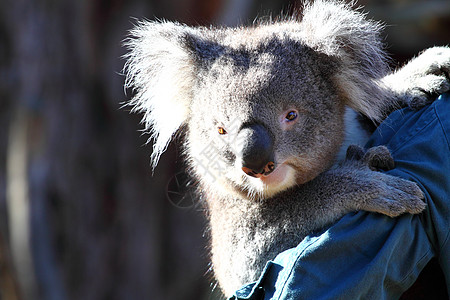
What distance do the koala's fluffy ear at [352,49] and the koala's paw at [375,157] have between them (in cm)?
17

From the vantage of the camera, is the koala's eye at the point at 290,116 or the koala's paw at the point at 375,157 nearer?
the koala's paw at the point at 375,157

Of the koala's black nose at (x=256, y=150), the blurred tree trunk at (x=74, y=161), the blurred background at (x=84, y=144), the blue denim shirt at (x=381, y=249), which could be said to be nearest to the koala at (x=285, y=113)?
the koala's black nose at (x=256, y=150)

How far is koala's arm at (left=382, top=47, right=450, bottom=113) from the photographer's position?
2.15 m

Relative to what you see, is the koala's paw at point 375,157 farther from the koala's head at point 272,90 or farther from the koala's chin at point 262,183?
the koala's chin at point 262,183

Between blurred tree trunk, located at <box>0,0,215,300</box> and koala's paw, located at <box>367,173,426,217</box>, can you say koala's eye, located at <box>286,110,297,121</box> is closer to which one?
koala's paw, located at <box>367,173,426,217</box>

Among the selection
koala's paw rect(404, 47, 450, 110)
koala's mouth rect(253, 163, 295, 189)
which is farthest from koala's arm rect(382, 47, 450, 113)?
koala's mouth rect(253, 163, 295, 189)

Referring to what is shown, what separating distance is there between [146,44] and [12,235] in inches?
143

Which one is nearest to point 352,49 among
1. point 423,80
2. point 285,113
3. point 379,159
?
point 423,80

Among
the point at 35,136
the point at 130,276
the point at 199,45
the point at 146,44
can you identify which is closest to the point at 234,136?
the point at 199,45

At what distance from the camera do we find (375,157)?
6.70 feet

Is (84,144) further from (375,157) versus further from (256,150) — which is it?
(375,157)

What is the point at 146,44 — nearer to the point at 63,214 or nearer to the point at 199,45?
the point at 199,45

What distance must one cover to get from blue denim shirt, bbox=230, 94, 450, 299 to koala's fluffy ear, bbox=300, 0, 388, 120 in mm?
363

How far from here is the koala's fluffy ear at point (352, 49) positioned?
224 centimetres
